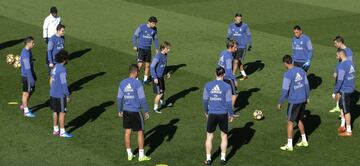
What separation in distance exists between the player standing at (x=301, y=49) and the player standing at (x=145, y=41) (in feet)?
15.6

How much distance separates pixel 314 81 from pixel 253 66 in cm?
286

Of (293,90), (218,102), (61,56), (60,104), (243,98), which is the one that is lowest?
(243,98)

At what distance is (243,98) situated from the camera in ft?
69.3

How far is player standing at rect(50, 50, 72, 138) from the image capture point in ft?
55.3

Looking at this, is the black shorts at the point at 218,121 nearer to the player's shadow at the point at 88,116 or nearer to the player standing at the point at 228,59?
the player standing at the point at 228,59

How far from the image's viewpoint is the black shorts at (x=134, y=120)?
50.8ft

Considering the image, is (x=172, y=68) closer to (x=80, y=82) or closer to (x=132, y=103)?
(x=80, y=82)

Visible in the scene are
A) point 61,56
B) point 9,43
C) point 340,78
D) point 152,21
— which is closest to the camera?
point 61,56

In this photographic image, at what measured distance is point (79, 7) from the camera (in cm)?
3691

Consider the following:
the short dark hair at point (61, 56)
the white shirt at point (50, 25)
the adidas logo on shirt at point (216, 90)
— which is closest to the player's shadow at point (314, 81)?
the adidas logo on shirt at point (216, 90)

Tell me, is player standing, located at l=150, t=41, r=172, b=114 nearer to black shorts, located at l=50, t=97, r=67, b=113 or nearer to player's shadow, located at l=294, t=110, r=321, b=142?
black shorts, located at l=50, t=97, r=67, b=113

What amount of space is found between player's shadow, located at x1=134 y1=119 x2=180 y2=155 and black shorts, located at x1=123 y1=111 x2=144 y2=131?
115cm

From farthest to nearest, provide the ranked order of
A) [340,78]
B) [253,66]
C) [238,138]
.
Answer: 1. [253,66]
2. [238,138]
3. [340,78]

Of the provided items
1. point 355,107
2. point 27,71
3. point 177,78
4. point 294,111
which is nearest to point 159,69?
point 27,71
